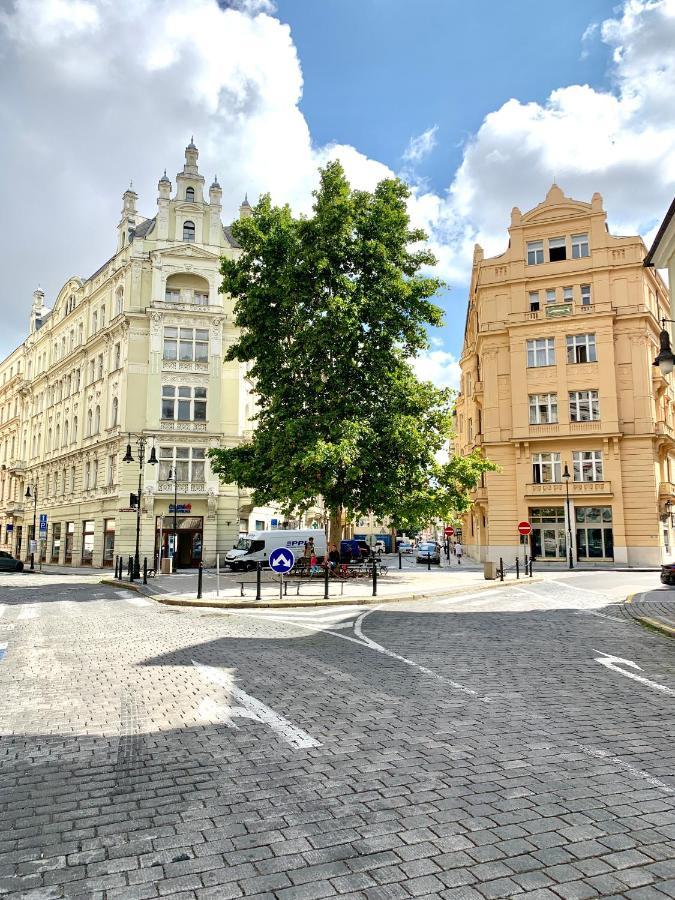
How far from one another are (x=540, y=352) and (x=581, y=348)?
2656 millimetres

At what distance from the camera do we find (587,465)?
41.5 metres

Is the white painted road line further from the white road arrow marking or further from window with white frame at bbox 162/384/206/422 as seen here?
window with white frame at bbox 162/384/206/422

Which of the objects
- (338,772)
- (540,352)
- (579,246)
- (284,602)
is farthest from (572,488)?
(338,772)

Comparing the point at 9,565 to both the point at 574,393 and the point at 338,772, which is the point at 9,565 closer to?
the point at 574,393

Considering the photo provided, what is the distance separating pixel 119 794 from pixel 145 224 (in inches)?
1904

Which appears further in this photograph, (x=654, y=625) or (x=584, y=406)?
(x=584, y=406)

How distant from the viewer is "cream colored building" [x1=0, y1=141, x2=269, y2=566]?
135ft

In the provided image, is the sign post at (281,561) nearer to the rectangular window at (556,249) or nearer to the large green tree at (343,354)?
the large green tree at (343,354)

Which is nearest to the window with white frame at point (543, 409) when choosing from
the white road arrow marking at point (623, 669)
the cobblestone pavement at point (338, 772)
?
the cobblestone pavement at point (338, 772)

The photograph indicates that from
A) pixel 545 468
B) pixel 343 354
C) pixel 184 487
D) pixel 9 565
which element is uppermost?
pixel 343 354

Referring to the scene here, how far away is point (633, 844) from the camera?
12.3 feet

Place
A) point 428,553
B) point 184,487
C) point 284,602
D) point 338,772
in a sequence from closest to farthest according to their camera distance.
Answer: point 338,772, point 284,602, point 184,487, point 428,553

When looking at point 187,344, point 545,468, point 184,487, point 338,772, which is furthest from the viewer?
point 187,344

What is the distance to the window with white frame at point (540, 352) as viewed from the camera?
43.2 m
